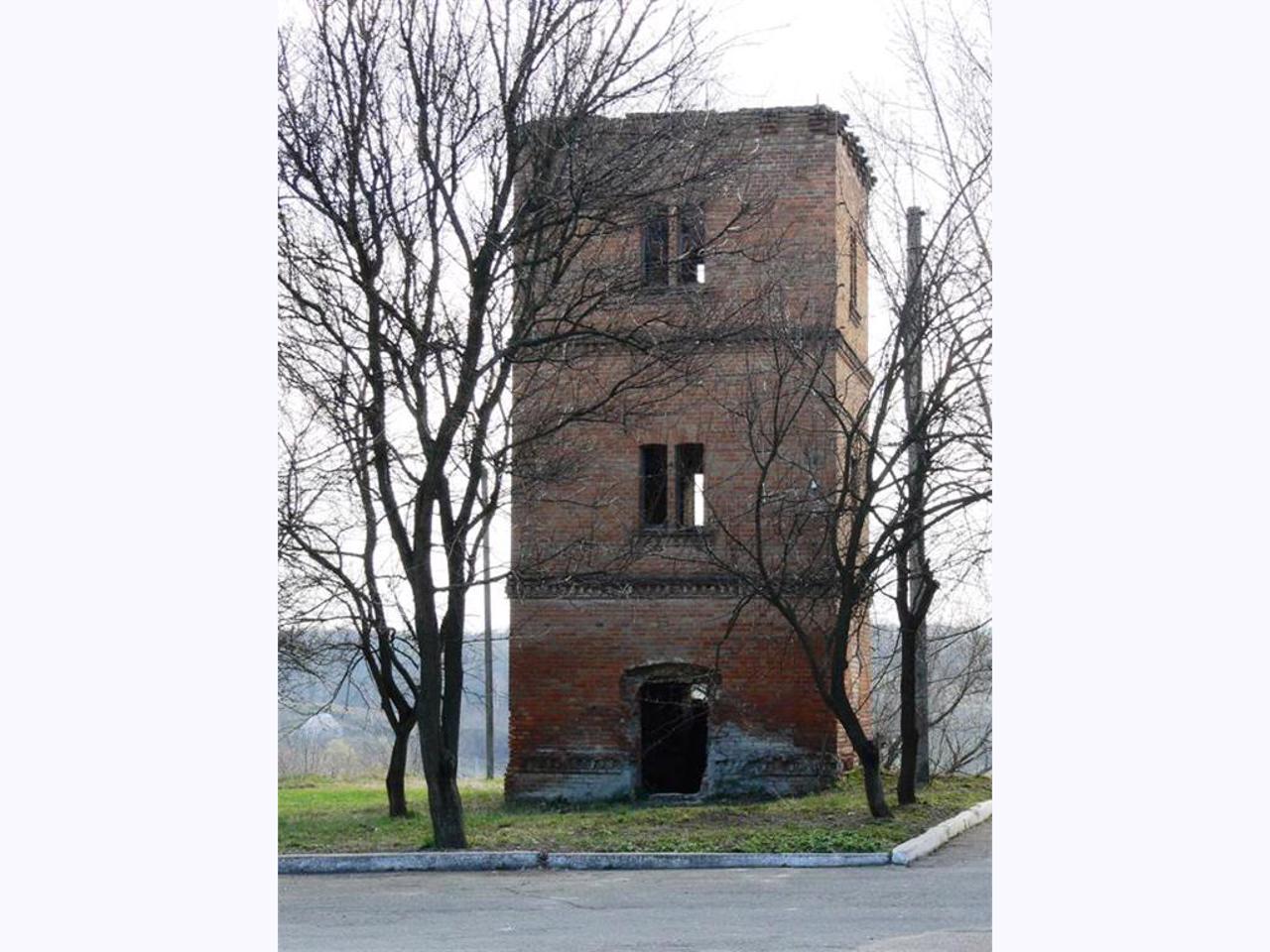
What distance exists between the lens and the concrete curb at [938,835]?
6.14 m

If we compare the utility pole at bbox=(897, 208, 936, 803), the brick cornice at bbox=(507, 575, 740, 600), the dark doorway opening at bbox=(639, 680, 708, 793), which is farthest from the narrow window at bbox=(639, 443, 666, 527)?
the utility pole at bbox=(897, 208, 936, 803)

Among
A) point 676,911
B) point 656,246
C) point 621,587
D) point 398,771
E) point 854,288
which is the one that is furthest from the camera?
point 398,771

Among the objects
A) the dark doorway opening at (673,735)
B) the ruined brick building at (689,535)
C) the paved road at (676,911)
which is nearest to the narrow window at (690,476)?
the ruined brick building at (689,535)

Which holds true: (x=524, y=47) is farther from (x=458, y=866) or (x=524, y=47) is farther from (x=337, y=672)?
(x=458, y=866)

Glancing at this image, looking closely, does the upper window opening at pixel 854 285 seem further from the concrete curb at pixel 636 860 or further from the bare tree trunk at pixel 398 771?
the bare tree trunk at pixel 398 771

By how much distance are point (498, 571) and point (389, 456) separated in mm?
618

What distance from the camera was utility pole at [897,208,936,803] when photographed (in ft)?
20.5

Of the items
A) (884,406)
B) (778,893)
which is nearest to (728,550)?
(884,406)

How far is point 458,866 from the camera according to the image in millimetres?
6625

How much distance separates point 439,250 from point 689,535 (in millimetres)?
1503

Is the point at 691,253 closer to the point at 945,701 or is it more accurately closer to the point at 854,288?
the point at 854,288

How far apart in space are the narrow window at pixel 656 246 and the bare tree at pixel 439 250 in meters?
0.07

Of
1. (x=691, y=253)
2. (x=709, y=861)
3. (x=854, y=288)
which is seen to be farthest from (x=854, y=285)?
(x=709, y=861)

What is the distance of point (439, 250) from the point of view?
6.90 metres
